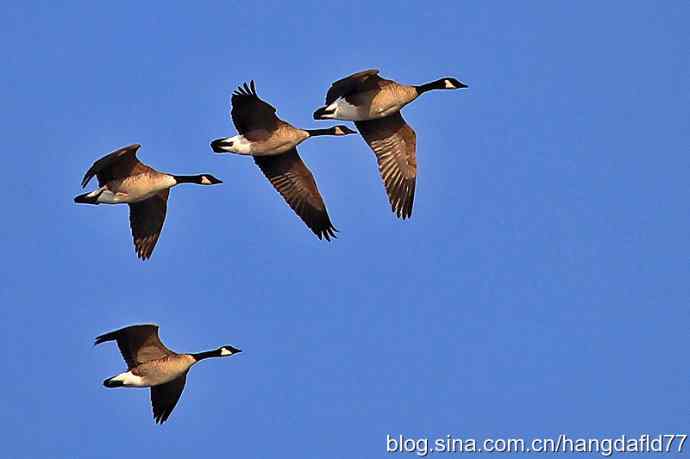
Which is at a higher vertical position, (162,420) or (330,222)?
(330,222)

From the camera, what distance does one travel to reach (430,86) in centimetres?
2884

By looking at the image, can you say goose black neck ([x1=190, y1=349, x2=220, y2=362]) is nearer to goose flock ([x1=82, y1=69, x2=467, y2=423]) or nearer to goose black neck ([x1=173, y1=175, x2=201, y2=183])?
goose flock ([x1=82, y1=69, x2=467, y2=423])

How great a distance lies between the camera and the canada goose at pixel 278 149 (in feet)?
89.0

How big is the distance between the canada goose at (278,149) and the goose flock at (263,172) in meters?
0.01

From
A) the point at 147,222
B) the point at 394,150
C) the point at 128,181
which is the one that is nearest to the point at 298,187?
the point at 394,150

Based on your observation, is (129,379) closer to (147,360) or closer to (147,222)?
(147,360)

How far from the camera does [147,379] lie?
87.9 ft

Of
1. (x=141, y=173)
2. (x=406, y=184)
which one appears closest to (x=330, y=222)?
(x=406, y=184)

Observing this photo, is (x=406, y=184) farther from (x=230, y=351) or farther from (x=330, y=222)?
(x=230, y=351)

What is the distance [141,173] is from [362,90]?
335 centimetres

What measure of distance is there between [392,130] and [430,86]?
0.86 m

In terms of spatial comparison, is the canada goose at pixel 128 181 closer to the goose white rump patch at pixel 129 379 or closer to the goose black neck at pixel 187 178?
the goose black neck at pixel 187 178

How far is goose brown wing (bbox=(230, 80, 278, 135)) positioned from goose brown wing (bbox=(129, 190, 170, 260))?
89.7 inches

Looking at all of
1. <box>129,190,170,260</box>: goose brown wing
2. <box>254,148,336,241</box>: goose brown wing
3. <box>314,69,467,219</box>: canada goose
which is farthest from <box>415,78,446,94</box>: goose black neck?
<box>129,190,170,260</box>: goose brown wing
